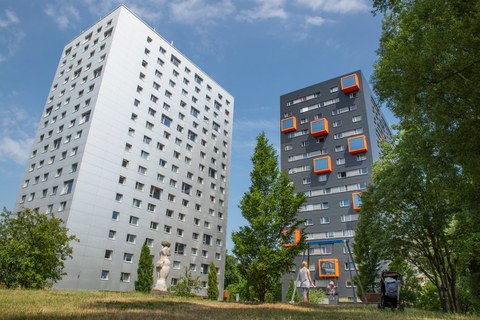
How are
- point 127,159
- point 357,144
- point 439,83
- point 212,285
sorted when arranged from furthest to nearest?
point 357,144 → point 212,285 → point 127,159 → point 439,83

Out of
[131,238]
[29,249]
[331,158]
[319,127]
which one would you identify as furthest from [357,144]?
[29,249]

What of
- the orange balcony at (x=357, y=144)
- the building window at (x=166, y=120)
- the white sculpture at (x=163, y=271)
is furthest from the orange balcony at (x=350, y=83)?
the white sculpture at (x=163, y=271)

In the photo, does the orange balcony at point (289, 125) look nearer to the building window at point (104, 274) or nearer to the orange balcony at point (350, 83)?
the orange balcony at point (350, 83)

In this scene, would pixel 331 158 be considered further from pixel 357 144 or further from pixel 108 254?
pixel 108 254

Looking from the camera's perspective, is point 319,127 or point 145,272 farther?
point 319,127

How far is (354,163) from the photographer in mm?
55062

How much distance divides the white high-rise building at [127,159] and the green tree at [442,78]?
33.8m

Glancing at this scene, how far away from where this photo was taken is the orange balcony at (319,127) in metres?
59.6

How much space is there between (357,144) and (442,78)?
4681cm

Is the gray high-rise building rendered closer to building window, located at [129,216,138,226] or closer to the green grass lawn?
building window, located at [129,216,138,226]

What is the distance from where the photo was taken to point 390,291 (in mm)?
14836

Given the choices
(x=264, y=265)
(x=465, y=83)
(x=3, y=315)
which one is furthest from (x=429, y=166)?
(x=3, y=315)

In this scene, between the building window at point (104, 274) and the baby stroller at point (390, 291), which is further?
the building window at point (104, 274)

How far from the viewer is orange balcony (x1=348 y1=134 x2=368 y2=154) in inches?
2135
